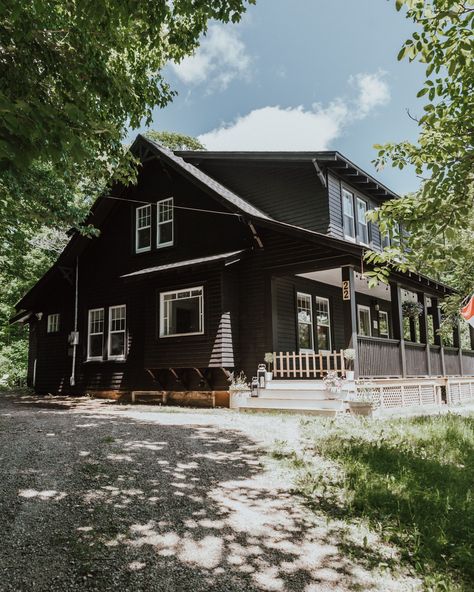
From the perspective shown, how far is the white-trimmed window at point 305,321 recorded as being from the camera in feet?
51.3

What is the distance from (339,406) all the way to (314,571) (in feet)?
25.2

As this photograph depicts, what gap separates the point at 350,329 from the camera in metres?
11.9

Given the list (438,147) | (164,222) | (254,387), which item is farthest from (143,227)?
(438,147)

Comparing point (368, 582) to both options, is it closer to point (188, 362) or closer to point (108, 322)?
point (188, 362)

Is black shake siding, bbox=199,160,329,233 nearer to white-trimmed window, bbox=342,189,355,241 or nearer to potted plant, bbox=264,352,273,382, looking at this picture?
white-trimmed window, bbox=342,189,355,241

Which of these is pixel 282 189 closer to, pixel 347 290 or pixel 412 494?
pixel 347 290

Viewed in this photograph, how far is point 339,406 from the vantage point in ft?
36.2

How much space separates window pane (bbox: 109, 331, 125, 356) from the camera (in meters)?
17.1

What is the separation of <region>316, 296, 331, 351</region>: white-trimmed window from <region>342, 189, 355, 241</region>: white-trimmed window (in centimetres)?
248

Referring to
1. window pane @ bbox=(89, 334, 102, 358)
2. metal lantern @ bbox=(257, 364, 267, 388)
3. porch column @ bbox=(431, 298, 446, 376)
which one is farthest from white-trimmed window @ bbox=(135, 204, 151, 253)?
porch column @ bbox=(431, 298, 446, 376)

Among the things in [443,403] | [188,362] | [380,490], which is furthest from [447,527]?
[443,403]

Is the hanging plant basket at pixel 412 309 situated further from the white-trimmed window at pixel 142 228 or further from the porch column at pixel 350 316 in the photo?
the white-trimmed window at pixel 142 228

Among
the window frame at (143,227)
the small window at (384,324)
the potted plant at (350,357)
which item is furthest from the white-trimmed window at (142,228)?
the small window at (384,324)

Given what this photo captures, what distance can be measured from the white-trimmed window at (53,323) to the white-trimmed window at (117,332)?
367 cm
